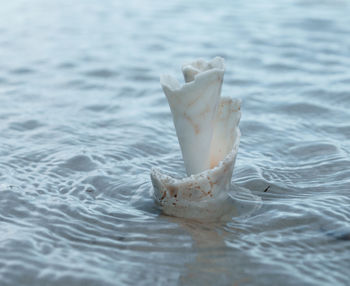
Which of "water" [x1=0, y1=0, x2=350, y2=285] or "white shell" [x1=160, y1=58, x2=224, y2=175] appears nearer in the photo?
"water" [x1=0, y1=0, x2=350, y2=285]

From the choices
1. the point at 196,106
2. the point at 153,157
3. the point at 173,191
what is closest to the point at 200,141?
the point at 196,106

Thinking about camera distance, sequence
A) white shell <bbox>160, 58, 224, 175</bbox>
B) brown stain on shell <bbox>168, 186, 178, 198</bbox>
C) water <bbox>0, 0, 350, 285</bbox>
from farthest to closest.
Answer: brown stain on shell <bbox>168, 186, 178, 198</bbox>
white shell <bbox>160, 58, 224, 175</bbox>
water <bbox>0, 0, 350, 285</bbox>

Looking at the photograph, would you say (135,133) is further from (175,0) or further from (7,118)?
(175,0)

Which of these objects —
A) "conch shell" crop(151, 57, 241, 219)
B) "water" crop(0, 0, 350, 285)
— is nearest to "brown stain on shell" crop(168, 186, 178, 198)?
"conch shell" crop(151, 57, 241, 219)

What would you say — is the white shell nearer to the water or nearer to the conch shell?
the conch shell

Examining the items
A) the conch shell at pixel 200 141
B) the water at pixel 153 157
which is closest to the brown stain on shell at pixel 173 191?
the conch shell at pixel 200 141

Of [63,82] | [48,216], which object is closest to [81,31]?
[63,82]

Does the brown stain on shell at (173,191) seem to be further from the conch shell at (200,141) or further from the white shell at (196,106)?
the white shell at (196,106)

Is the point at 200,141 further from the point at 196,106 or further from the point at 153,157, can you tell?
the point at 153,157
